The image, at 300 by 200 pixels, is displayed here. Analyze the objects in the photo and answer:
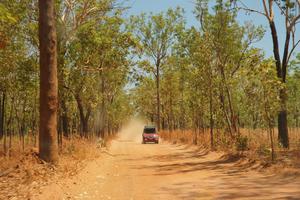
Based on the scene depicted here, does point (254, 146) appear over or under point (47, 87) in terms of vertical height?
under

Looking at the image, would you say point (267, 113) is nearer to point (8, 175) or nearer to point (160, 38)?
point (8, 175)

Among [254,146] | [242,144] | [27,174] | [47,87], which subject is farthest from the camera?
[254,146]

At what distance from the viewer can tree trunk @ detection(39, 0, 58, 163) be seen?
13.8 m

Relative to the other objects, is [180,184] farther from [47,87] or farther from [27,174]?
[47,87]

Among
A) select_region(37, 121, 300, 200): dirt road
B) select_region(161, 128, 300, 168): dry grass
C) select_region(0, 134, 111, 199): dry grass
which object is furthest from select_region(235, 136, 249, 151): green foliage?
select_region(0, 134, 111, 199): dry grass

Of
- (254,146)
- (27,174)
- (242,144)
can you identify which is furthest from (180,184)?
(254,146)

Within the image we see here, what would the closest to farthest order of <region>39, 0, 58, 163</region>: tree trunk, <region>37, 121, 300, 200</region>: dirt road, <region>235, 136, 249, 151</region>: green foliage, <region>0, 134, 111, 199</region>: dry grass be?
<region>0, 134, 111, 199</region>: dry grass → <region>37, 121, 300, 200</region>: dirt road → <region>39, 0, 58, 163</region>: tree trunk → <region>235, 136, 249, 151</region>: green foliage

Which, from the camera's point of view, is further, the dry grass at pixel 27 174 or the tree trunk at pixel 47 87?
the tree trunk at pixel 47 87

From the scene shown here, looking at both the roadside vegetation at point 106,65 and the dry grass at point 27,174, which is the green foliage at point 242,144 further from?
the dry grass at point 27,174

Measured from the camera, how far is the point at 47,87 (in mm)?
13805

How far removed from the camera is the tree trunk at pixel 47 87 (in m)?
13.8

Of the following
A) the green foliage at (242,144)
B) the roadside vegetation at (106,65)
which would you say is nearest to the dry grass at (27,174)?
the roadside vegetation at (106,65)

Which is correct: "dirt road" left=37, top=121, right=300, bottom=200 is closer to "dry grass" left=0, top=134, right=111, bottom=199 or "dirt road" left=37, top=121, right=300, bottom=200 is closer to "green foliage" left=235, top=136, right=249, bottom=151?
"dry grass" left=0, top=134, right=111, bottom=199

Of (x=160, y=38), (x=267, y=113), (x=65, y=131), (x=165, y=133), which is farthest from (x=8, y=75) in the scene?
(x=160, y=38)
